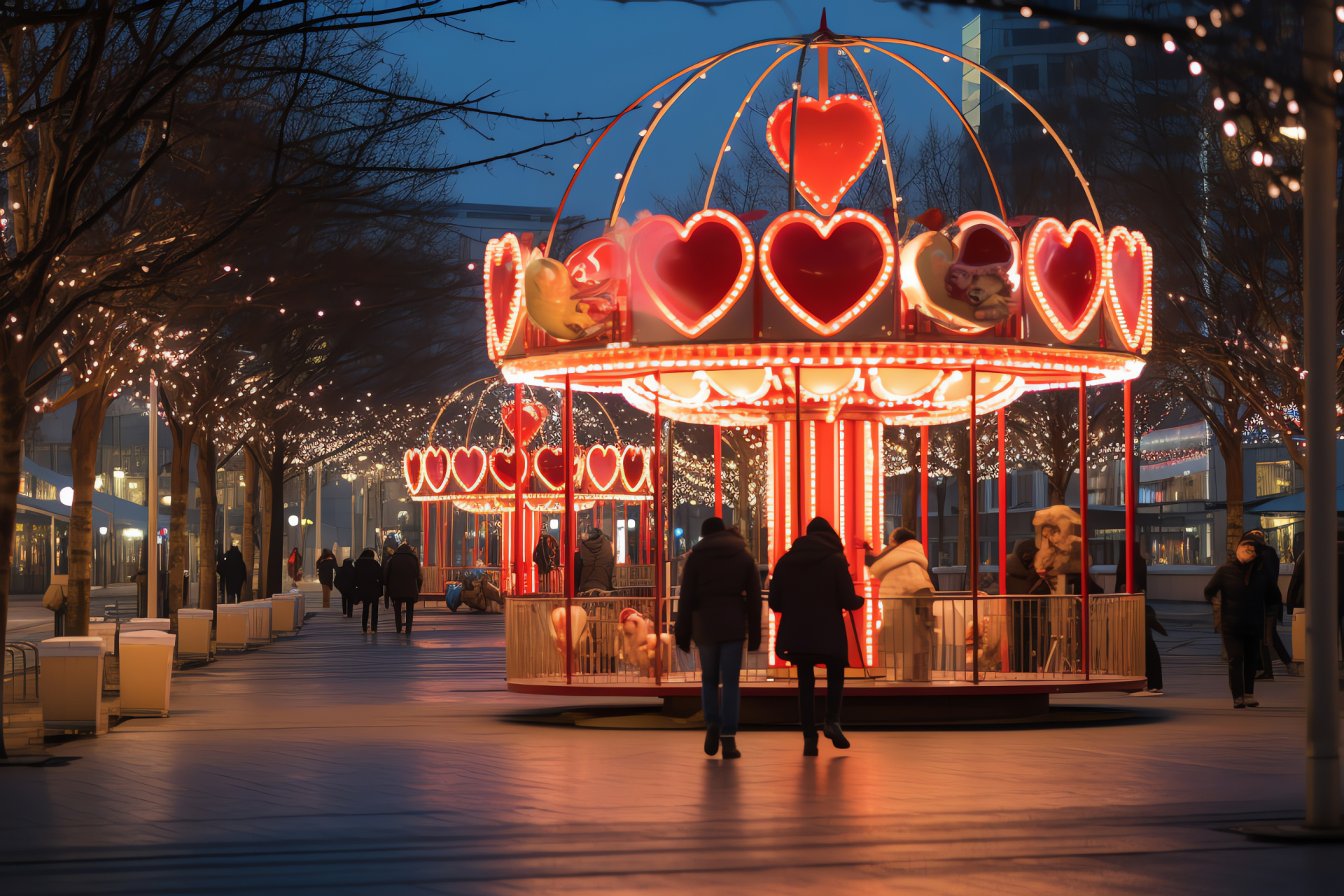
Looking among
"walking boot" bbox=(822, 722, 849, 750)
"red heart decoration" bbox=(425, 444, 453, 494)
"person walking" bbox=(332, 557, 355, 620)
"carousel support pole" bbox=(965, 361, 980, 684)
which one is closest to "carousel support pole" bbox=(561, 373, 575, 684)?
"walking boot" bbox=(822, 722, 849, 750)

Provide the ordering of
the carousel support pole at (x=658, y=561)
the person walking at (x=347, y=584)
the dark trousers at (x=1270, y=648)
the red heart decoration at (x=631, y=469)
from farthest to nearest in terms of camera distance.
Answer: the red heart decoration at (x=631, y=469)
the person walking at (x=347, y=584)
the dark trousers at (x=1270, y=648)
the carousel support pole at (x=658, y=561)

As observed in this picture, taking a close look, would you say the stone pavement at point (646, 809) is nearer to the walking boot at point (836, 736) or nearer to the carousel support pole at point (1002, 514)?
the walking boot at point (836, 736)

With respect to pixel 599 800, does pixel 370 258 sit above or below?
above

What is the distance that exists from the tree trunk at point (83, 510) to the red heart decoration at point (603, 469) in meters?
19.5

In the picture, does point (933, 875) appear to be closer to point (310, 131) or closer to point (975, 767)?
point (975, 767)

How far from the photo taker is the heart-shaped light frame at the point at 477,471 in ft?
135

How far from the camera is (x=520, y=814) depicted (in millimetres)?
9055

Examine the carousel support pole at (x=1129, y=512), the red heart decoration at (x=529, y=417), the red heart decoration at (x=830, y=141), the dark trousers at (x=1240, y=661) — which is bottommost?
the dark trousers at (x=1240, y=661)

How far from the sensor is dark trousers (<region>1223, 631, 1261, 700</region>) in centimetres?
1572

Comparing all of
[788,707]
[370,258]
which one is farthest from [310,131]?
[788,707]

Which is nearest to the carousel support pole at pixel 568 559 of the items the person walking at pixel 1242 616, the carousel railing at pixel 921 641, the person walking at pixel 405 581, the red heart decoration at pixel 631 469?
the carousel railing at pixel 921 641

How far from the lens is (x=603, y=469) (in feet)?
136

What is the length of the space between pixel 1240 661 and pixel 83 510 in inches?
564

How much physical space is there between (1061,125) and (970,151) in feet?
21.9
